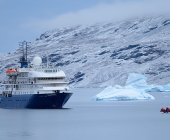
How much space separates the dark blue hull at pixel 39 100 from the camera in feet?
320

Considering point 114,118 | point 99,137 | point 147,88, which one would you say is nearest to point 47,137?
point 99,137

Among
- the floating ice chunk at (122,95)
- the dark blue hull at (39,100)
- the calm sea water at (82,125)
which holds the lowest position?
the calm sea water at (82,125)

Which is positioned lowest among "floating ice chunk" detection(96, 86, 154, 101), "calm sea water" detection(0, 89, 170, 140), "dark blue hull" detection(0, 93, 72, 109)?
"calm sea water" detection(0, 89, 170, 140)

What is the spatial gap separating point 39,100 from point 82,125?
20.4m

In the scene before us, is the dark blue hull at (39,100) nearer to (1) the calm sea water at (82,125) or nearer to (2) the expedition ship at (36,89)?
(2) the expedition ship at (36,89)

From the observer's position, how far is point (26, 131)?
71750 mm

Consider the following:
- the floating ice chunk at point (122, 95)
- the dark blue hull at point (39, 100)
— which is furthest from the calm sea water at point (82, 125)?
the floating ice chunk at point (122, 95)

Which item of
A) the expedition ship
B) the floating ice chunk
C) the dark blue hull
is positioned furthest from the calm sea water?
the floating ice chunk

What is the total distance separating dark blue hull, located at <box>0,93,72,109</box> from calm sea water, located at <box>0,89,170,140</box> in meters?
1.50

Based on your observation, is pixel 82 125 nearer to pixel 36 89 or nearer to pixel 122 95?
pixel 36 89

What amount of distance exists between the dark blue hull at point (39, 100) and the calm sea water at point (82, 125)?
1.50 m

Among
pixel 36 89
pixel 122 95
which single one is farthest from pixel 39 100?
pixel 122 95

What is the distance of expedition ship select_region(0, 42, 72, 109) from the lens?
97.2 metres

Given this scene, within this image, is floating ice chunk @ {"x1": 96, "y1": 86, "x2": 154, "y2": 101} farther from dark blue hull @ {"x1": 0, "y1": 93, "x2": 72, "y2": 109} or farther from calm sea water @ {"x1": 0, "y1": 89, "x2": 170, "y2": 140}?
dark blue hull @ {"x1": 0, "y1": 93, "x2": 72, "y2": 109}
